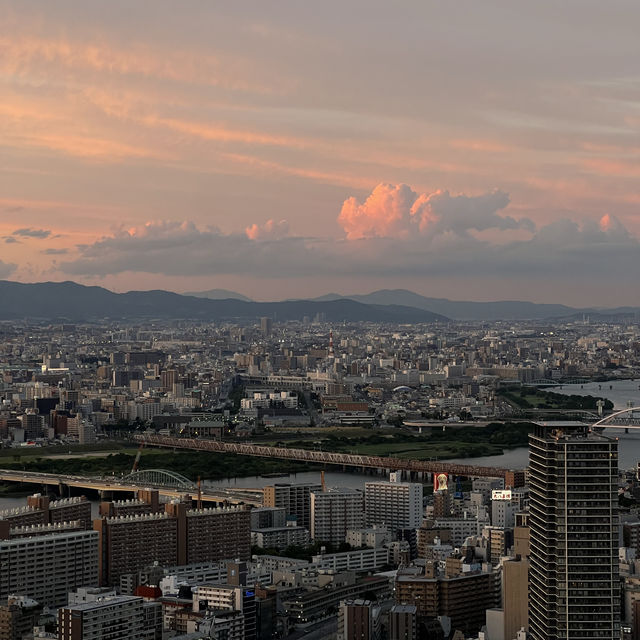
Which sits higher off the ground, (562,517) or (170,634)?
(562,517)

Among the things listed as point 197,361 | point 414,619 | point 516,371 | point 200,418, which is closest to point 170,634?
point 414,619

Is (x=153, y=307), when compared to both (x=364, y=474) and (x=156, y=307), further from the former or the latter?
(x=364, y=474)

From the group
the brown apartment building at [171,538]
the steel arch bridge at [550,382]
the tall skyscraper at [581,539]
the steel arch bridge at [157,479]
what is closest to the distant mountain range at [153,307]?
the steel arch bridge at [550,382]

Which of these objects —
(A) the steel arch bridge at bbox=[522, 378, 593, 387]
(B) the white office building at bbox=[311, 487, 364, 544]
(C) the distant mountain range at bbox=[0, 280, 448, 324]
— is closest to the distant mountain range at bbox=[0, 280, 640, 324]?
(C) the distant mountain range at bbox=[0, 280, 448, 324]

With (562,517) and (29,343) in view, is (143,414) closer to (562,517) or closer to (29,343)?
(562,517)

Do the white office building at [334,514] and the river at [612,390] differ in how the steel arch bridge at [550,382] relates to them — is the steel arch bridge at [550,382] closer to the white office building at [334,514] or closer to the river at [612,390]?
the river at [612,390]

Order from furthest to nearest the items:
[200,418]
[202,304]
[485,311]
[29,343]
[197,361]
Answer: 1. [485,311]
2. [202,304]
3. [29,343]
4. [197,361]
5. [200,418]

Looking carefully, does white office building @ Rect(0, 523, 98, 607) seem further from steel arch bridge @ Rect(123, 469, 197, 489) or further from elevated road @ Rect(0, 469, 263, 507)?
steel arch bridge @ Rect(123, 469, 197, 489)
